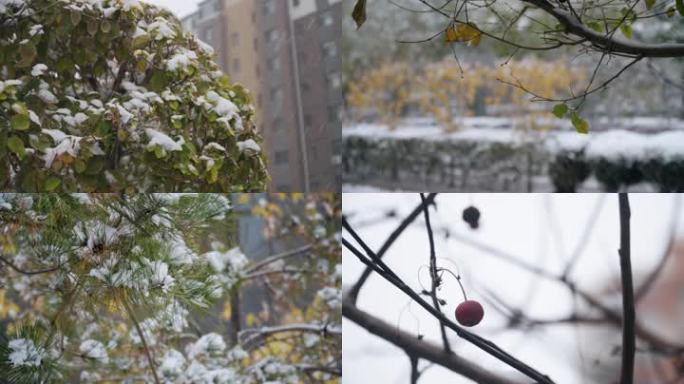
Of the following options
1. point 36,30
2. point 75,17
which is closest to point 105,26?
point 75,17

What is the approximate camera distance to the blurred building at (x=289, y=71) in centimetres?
260

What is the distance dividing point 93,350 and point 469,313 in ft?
3.56

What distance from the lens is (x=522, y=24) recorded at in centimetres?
302

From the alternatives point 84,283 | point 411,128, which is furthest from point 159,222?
point 411,128

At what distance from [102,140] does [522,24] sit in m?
1.60

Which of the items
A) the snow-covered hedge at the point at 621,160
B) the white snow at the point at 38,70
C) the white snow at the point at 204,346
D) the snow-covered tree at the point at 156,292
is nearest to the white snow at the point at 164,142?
the snow-covered tree at the point at 156,292

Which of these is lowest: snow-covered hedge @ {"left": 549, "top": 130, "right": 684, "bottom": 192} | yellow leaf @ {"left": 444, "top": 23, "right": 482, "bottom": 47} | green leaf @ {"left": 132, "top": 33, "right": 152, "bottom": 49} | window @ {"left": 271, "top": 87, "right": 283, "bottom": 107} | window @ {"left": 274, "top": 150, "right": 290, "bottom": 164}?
snow-covered hedge @ {"left": 549, "top": 130, "right": 684, "bottom": 192}

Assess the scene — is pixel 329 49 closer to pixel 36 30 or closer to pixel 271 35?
pixel 271 35

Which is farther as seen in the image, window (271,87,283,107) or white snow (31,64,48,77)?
window (271,87,283,107)

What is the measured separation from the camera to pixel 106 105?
7.63ft

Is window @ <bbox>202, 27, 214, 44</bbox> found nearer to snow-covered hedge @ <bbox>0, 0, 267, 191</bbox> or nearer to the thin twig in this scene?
snow-covered hedge @ <bbox>0, 0, 267, 191</bbox>

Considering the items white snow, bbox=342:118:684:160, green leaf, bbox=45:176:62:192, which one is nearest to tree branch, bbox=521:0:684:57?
green leaf, bbox=45:176:62:192

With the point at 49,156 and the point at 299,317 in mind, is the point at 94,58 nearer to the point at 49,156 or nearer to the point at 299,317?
the point at 49,156

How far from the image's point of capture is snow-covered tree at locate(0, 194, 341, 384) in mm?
Answer: 2193
